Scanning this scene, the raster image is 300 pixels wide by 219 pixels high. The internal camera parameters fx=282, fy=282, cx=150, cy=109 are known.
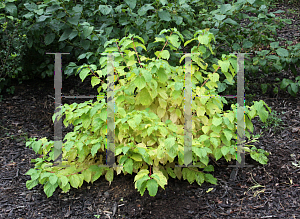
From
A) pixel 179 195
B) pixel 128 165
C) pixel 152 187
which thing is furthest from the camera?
pixel 179 195

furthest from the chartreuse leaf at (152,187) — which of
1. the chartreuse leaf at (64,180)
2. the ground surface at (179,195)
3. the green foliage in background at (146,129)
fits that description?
the chartreuse leaf at (64,180)

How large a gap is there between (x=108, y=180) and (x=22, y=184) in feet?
2.71

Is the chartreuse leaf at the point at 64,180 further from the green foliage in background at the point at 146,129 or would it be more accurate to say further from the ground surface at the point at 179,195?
the ground surface at the point at 179,195

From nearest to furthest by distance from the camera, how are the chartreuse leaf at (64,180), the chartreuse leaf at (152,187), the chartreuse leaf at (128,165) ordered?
1. the chartreuse leaf at (152,187)
2. the chartreuse leaf at (128,165)
3. the chartreuse leaf at (64,180)

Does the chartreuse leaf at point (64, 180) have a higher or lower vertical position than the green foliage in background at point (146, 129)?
lower

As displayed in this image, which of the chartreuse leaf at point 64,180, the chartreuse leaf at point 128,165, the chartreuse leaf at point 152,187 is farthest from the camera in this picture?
the chartreuse leaf at point 64,180

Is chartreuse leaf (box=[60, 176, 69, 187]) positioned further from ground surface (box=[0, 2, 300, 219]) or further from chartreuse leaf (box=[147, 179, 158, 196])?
chartreuse leaf (box=[147, 179, 158, 196])

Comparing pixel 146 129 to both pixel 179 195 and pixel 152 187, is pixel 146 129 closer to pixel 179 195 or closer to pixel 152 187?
pixel 152 187

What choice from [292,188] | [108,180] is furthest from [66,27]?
[292,188]

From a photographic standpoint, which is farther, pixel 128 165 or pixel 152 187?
pixel 128 165

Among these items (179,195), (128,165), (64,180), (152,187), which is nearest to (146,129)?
(128,165)

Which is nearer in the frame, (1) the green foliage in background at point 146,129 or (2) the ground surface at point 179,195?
(1) the green foliage in background at point 146,129

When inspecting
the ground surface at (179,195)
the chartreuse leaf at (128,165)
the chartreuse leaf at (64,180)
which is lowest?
the ground surface at (179,195)

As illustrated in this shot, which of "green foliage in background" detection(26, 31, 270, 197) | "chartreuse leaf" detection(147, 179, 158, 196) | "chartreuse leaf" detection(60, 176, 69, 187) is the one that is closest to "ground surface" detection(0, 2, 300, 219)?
"green foliage in background" detection(26, 31, 270, 197)
